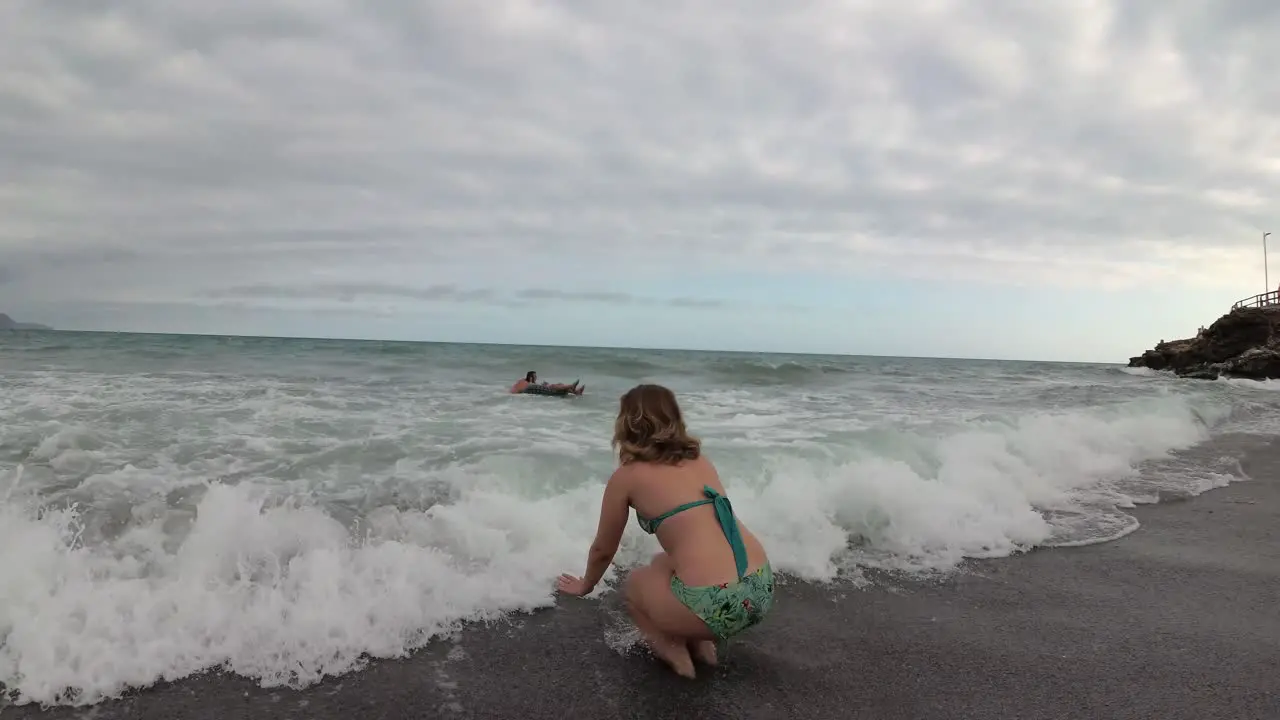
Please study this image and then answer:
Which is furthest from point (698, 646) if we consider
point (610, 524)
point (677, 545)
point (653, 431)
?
point (653, 431)

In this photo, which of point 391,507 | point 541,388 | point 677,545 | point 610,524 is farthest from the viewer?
point 541,388

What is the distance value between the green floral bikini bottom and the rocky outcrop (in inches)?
1634

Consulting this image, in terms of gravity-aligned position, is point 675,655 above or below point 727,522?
below

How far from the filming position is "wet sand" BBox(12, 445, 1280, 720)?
2873mm

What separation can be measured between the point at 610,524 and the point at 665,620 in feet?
1.55

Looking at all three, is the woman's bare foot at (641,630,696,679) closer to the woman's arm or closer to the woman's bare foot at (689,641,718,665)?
the woman's bare foot at (689,641,718,665)

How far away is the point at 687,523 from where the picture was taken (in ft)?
9.93

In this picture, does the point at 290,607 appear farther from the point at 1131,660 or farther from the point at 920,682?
the point at 1131,660

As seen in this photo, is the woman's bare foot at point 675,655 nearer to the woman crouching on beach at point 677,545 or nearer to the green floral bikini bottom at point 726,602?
the woman crouching on beach at point 677,545

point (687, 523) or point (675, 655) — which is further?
point (675, 655)

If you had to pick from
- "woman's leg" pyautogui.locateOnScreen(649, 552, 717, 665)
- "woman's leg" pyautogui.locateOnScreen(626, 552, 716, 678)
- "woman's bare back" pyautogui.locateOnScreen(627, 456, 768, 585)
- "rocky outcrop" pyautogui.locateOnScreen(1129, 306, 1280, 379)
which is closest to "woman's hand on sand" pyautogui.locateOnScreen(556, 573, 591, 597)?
"woman's leg" pyautogui.locateOnScreen(626, 552, 716, 678)

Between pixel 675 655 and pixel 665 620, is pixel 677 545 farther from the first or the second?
pixel 675 655

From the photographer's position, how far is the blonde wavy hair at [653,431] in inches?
124

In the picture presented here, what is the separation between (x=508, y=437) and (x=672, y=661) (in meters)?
6.58
